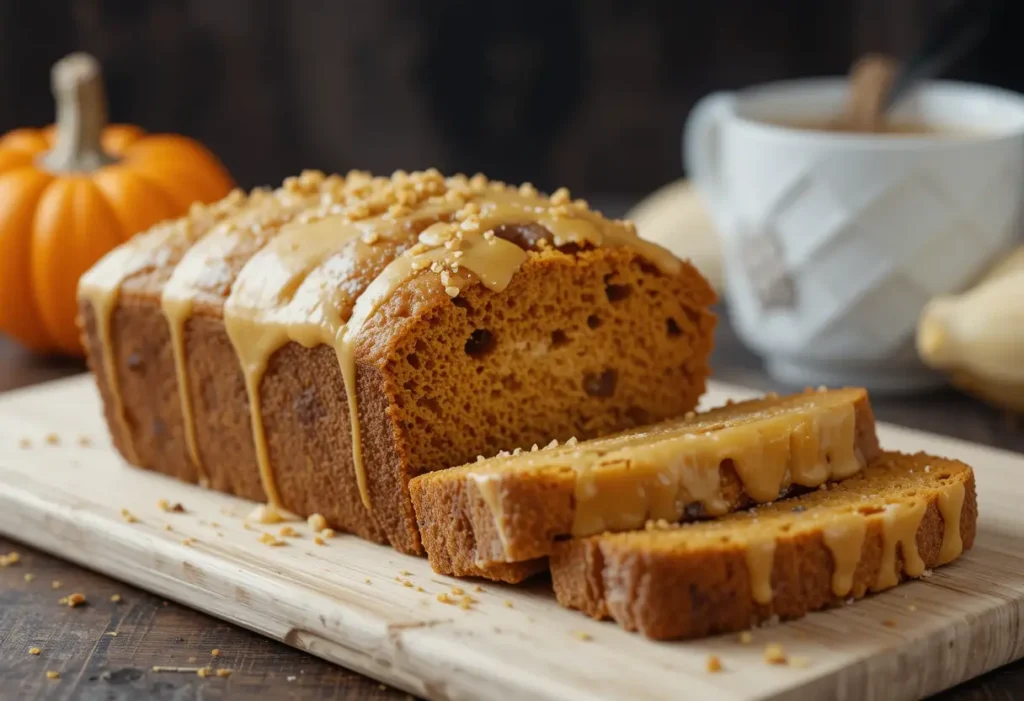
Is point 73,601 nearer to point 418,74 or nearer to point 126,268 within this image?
point 126,268

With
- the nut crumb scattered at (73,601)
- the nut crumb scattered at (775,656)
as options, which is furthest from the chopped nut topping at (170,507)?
the nut crumb scattered at (775,656)

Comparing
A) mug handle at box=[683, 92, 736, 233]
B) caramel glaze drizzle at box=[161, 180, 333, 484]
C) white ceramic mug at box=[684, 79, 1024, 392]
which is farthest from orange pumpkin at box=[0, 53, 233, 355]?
white ceramic mug at box=[684, 79, 1024, 392]

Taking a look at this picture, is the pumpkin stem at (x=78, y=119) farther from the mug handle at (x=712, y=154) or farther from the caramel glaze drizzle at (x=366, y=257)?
the mug handle at (x=712, y=154)

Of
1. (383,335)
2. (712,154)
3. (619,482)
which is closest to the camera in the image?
(619,482)

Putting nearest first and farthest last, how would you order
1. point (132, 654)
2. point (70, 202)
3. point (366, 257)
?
point (132, 654)
point (366, 257)
point (70, 202)

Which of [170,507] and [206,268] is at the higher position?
[206,268]

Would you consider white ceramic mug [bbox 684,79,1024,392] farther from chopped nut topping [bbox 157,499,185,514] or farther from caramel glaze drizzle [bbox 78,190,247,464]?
chopped nut topping [bbox 157,499,185,514]

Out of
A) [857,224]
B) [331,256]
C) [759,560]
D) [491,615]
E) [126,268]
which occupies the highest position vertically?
[331,256]

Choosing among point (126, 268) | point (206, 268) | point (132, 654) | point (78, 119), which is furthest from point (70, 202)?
point (132, 654)
